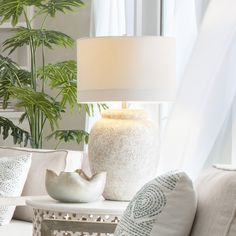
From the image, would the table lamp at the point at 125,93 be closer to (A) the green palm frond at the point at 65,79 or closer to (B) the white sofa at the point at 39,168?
(B) the white sofa at the point at 39,168

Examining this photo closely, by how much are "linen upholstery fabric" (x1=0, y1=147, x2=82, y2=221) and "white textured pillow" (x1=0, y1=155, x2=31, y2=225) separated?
0.18 ft

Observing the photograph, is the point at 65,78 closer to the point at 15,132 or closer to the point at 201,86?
the point at 15,132

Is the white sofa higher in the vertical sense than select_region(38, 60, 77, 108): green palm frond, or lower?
lower

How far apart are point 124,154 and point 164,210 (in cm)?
108

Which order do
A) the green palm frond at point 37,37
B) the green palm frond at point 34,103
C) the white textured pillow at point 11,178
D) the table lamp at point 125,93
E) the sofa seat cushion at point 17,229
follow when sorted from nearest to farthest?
1. the table lamp at point 125,93
2. the sofa seat cushion at point 17,229
3. the white textured pillow at point 11,178
4. the green palm frond at point 34,103
5. the green palm frond at point 37,37

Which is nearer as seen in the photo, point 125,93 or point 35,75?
point 125,93

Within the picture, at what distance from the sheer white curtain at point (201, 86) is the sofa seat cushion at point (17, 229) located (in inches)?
28.0

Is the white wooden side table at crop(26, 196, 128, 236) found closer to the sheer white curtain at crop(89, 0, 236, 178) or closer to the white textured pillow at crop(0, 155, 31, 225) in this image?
the sheer white curtain at crop(89, 0, 236, 178)

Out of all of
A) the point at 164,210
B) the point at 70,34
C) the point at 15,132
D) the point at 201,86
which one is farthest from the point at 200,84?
the point at 70,34

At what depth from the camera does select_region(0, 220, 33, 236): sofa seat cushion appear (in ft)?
10.9

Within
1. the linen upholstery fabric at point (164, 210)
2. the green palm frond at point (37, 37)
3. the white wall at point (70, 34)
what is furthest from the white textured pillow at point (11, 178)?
the linen upholstery fabric at point (164, 210)

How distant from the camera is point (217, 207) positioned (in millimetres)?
1840

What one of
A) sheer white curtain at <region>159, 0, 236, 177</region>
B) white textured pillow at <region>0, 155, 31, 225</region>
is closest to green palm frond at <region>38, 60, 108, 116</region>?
white textured pillow at <region>0, 155, 31, 225</region>

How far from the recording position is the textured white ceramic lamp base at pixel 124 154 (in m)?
3.03
